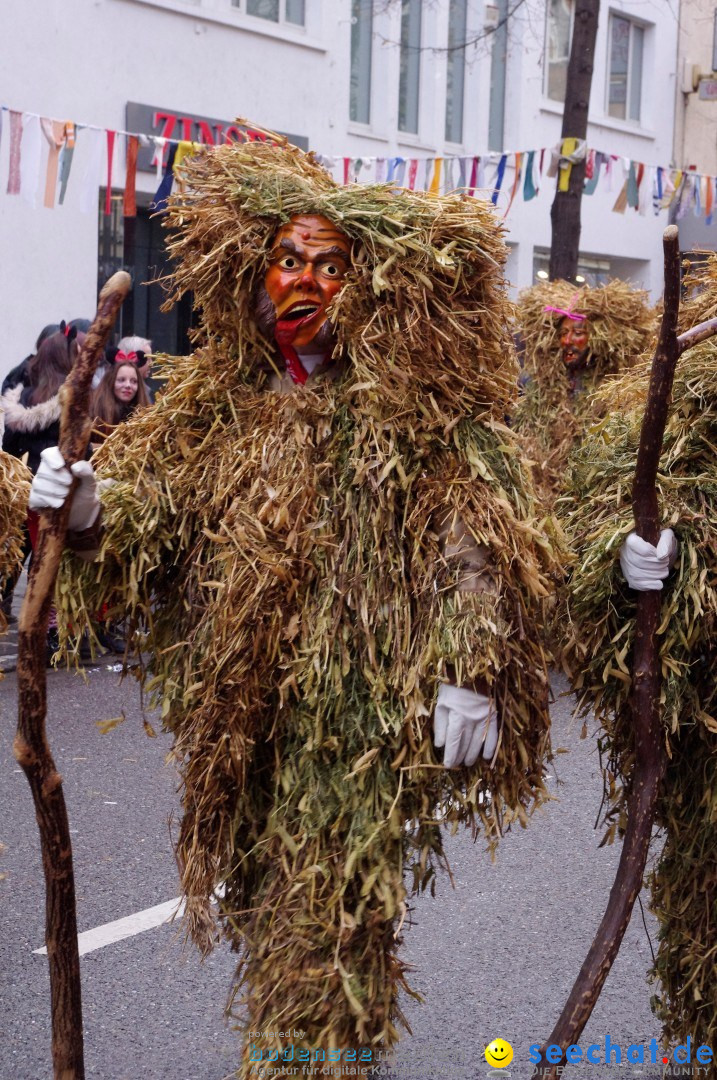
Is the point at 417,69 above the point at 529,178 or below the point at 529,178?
above

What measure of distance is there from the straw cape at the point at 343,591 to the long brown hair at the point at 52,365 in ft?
16.9

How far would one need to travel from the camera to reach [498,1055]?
12.1 ft

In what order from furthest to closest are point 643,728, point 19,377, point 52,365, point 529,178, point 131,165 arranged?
point 529,178, point 131,165, point 19,377, point 52,365, point 643,728

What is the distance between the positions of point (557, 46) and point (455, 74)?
2119mm

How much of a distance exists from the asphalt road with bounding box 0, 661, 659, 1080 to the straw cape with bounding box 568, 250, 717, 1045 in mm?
587

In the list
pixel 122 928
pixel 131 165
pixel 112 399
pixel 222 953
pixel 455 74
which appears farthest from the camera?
pixel 455 74

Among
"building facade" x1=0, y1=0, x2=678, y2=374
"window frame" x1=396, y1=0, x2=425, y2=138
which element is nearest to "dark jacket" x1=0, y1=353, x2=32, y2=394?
"building facade" x1=0, y1=0, x2=678, y2=374

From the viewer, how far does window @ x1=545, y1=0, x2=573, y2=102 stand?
1916 cm

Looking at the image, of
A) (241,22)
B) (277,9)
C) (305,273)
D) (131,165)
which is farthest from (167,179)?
(305,273)

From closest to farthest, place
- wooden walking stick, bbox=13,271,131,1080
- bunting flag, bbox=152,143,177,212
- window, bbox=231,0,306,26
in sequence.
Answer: wooden walking stick, bbox=13,271,131,1080
bunting flag, bbox=152,143,177,212
window, bbox=231,0,306,26

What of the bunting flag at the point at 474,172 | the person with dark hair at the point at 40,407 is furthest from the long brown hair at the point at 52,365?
the bunting flag at the point at 474,172

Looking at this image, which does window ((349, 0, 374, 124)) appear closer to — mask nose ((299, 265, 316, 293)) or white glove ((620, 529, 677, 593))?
mask nose ((299, 265, 316, 293))

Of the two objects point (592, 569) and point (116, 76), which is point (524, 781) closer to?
point (592, 569)

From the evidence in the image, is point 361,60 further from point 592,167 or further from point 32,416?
point 32,416
